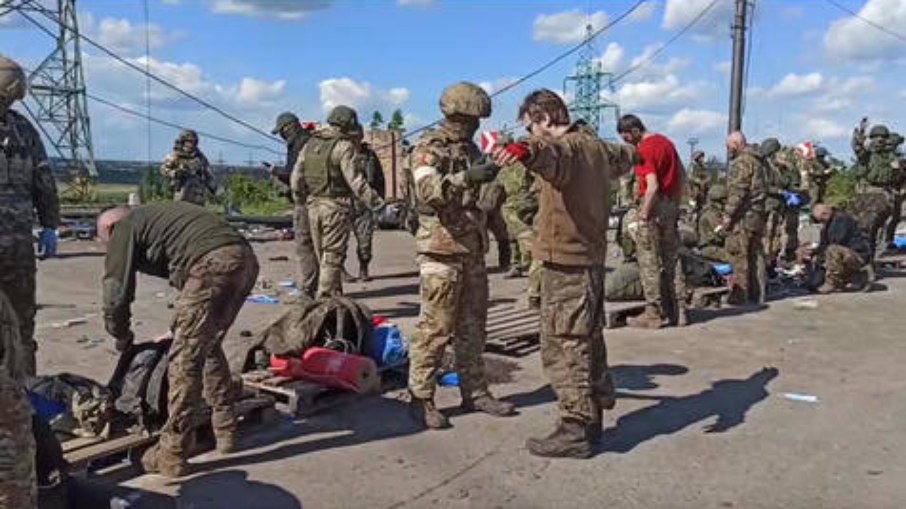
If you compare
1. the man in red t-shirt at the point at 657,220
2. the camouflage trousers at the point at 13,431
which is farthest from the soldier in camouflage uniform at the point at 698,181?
the camouflage trousers at the point at 13,431

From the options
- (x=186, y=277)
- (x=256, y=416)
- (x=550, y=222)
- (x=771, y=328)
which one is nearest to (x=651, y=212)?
(x=771, y=328)

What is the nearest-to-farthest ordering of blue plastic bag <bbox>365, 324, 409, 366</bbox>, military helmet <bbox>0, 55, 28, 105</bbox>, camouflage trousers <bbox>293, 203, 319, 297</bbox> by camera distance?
military helmet <bbox>0, 55, 28, 105</bbox> → blue plastic bag <bbox>365, 324, 409, 366</bbox> → camouflage trousers <bbox>293, 203, 319, 297</bbox>

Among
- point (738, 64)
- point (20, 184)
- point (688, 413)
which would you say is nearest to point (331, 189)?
point (20, 184)

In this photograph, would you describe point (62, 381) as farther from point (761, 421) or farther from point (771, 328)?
point (771, 328)

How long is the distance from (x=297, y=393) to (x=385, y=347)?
0.99m

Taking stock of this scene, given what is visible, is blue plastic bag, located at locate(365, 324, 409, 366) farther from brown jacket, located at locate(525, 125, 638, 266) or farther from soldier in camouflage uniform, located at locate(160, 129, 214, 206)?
soldier in camouflage uniform, located at locate(160, 129, 214, 206)

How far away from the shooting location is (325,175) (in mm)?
9523

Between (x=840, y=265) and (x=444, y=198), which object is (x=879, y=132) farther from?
(x=444, y=198)

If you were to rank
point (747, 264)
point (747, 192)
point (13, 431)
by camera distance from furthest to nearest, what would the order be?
1. point (747, 264)
2. point (747, 192)
3. point (13, 431)

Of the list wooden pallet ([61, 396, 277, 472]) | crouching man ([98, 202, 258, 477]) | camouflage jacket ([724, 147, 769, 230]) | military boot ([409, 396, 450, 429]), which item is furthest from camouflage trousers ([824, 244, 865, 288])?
crouching man ([98, 202, 258, 477])

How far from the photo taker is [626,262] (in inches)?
436

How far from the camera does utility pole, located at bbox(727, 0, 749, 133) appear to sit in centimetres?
1705

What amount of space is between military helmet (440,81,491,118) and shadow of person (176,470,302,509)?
2401 mm

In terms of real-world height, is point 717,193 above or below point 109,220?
above
